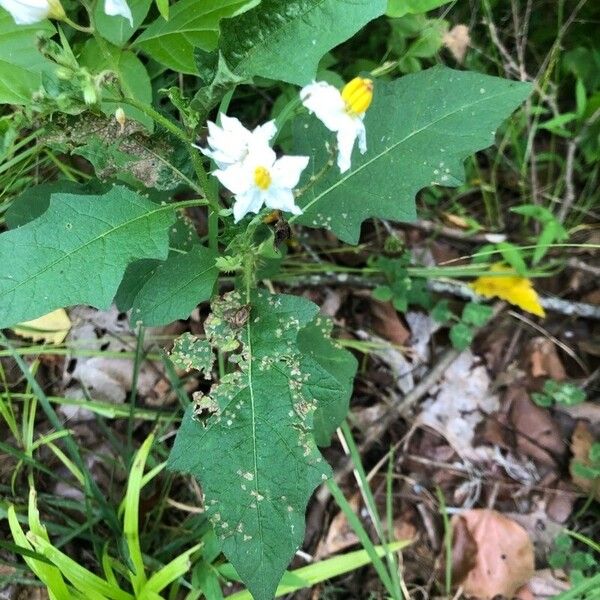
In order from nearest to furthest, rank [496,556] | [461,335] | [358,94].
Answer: [358,94]
[496,556]
[461,335]

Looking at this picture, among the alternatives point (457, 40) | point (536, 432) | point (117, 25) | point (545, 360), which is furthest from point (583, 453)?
point (117, 25)

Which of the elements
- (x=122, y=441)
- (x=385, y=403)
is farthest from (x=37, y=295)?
(x=385, y=403)

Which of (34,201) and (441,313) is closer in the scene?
(34,201)

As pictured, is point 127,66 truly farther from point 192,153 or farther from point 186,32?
point 192,153

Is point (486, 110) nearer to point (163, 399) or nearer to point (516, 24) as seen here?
point (516, 24)

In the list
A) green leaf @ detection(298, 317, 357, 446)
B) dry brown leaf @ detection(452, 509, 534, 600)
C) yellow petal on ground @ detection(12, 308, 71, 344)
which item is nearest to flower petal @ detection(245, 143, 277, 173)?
green leaf @ detection(298, 317, 357, 446)

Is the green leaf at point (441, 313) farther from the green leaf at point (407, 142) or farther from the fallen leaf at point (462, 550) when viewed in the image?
the green leaf at point (407, 142)

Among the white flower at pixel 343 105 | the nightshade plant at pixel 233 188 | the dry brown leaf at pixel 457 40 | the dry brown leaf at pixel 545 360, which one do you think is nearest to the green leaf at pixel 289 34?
the nightshade plant at pixel 233 188
